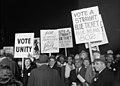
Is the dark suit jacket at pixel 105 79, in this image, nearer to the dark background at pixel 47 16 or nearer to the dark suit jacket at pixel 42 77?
the dark suit jacket at pixel 42 77

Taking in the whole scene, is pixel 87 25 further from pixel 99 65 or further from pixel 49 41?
pixel 99 65

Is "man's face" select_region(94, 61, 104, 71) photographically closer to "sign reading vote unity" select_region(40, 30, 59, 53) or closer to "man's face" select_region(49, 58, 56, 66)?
"man's face" select_region(49, 58, 56, 66)

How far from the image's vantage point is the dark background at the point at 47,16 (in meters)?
10.7

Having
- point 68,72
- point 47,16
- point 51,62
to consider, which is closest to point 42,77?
point 51,62

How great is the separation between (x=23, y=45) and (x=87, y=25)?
6.80 ft

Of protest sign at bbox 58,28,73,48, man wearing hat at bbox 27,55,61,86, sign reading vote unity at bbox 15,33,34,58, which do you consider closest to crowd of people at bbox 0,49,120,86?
man wearing hat at bbox 27,55,61,86

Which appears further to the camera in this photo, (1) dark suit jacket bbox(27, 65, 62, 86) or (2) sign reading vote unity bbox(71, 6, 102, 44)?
(2) sign reading vote unity bbox(71, 6, 102, 44)

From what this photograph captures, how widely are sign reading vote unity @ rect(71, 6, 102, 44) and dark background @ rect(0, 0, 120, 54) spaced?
284cm

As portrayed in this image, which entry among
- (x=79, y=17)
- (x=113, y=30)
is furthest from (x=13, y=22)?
(x=79, y=17)

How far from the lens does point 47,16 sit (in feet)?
42.0

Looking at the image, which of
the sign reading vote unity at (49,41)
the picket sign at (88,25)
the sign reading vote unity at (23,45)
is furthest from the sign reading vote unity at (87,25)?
the sign reading vote unity at (23,45)

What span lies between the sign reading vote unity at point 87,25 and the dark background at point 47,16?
2845 mm

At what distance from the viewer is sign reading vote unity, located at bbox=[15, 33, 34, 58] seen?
8805mm

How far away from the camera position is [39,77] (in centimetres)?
571
